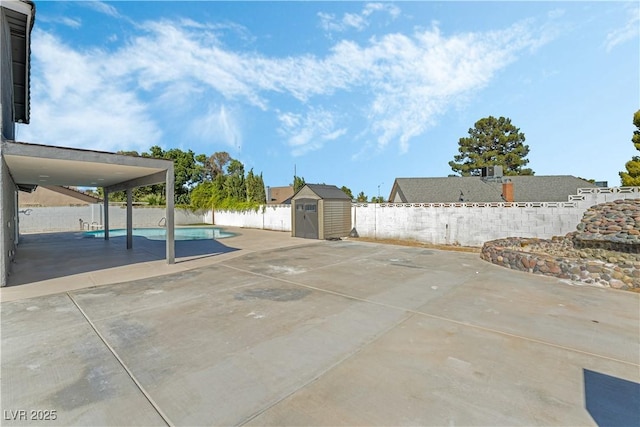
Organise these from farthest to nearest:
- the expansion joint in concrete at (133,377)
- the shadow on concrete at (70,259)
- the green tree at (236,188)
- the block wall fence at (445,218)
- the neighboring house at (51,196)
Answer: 1. the green tree at (236,188)
2. the neighboring house at (51,196)
3. the block wall fence at (445,218)
4. the shadow on concrete at (70,259)
5. the expansion joint in concrete at (133,377)

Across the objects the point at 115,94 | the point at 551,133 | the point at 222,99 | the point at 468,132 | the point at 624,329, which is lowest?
the point at 624,329

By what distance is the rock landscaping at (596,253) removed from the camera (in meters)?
5.88

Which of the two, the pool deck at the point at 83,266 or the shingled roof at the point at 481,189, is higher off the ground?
the shingled roof at the point at 481,189

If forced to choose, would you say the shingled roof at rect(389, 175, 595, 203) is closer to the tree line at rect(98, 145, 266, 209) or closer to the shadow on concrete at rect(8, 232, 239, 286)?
the tree line at rect(98, 145, 266, 209)

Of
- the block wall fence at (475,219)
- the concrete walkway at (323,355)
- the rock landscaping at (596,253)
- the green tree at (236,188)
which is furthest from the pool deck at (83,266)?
the green tree at (236,188)

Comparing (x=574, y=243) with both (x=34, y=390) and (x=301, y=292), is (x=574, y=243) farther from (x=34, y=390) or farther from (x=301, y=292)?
(x=34, y=390)

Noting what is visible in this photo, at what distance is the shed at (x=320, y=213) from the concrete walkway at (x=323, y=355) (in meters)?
8.83

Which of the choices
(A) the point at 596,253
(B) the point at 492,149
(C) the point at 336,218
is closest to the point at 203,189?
(C) the point at 336,218

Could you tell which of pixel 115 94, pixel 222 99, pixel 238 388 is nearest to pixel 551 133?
pixel 238 388

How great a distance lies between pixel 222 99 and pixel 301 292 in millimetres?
17547

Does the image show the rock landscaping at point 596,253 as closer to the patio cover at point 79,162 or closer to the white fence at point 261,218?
the patio cover at point 79,162

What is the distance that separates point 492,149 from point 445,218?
2464cm

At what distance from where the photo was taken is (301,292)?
5309 mm

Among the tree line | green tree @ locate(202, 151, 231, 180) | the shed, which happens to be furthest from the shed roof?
green tree @ locate(202, 151, 231, 180)
